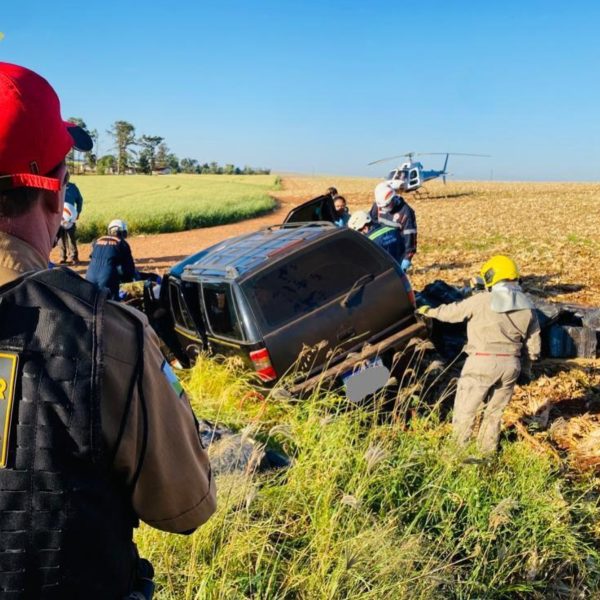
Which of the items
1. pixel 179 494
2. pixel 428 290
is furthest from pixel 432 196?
pixel 179 494

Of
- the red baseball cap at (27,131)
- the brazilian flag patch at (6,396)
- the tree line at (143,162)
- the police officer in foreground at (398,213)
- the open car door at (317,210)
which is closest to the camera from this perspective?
the brazilian flag patch at (6,396)

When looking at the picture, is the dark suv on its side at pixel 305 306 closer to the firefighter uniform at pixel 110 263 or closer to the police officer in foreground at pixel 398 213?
the firefighter uniform at pixel 110 263

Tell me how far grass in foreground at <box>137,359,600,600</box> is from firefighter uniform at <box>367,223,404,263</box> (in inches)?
154

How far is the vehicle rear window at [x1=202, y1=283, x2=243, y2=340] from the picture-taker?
4.43m

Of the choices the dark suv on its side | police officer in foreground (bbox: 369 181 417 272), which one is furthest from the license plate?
police officer in foreground (bbox: 369 181 417 272)

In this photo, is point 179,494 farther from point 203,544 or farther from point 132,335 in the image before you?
point 203,544

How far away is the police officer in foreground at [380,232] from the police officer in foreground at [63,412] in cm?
622

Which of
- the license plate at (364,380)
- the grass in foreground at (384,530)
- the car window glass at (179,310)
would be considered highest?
the car window glass at (179,310)

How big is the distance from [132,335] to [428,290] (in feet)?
20.4

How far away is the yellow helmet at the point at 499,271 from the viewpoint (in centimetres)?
429

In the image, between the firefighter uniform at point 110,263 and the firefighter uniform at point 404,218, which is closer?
the firefighter uniform at point 110,263

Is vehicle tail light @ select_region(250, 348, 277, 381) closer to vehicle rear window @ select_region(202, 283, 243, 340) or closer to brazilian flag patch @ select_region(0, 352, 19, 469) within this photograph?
vehicle rear window @ select_region(202, 283, 243, 340)

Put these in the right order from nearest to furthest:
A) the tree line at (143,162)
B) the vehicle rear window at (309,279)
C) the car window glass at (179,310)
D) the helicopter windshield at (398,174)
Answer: the vehicle rear window at (309,279), the car window glass at (179,310), the helicopter windshield at (398,174), the tree line at (143,162)

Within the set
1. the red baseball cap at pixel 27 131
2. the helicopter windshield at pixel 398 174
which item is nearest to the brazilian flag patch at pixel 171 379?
the red baseball cap at pixel 27 131
